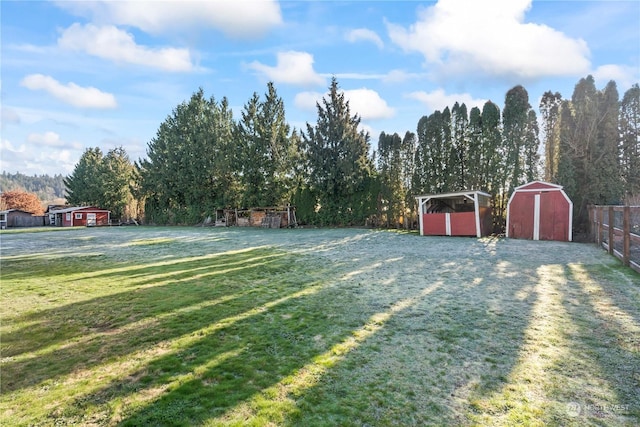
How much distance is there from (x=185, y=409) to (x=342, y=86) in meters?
23.7

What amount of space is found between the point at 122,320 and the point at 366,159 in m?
20.4

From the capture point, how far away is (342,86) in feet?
76.0

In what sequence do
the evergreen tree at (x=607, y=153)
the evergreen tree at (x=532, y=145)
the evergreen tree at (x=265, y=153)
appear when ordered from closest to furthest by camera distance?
the evergreen tree at (x=607, y=153) < the evergreen tree at (x=532, y=145) < the evergreen tree at (x=265, y=153)

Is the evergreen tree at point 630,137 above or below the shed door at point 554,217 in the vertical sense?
above

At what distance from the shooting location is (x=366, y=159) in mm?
22906

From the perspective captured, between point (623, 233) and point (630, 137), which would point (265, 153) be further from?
point (623, 233)

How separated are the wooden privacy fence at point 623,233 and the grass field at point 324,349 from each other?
1.11m

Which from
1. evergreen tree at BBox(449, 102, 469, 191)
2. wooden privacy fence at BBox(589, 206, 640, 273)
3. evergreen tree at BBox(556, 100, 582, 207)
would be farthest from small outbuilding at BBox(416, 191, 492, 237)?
wooden privacy fence at BBox(589, 206, 640, 273)

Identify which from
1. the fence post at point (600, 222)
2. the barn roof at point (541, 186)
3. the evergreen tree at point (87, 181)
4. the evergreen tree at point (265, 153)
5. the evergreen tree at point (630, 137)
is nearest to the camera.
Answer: the fence post at point (600, 222)

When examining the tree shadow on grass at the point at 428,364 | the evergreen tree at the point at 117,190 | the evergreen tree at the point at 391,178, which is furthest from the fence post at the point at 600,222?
the evergreen tree at the point at 117,190

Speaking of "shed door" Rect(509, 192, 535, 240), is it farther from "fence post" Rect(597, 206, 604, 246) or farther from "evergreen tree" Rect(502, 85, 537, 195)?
"evergreen tree" Rect(502, 85, 537, 195)

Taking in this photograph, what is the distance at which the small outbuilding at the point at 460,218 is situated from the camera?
14812 mm

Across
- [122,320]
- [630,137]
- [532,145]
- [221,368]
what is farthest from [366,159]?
[221,368]

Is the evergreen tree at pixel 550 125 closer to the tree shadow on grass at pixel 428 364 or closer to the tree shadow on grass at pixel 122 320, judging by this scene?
the tree shadow on grass at pixel 428 364
